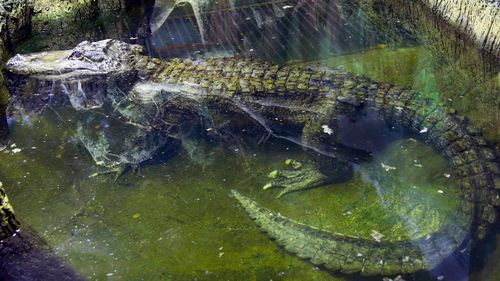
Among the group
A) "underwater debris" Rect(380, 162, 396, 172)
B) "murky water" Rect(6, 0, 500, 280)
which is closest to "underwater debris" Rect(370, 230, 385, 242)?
"murky water" Rect(6, 0, 500, 280)

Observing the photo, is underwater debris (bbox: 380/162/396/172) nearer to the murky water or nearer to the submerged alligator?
the murky water

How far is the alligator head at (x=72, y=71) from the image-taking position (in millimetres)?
5281

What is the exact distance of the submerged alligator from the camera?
3141 mm

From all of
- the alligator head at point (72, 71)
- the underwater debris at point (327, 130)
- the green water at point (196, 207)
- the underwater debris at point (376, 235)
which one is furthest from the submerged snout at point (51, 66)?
the underwater debris at point (376, 235)

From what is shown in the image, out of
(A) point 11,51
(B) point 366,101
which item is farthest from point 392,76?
(A) point 11,51

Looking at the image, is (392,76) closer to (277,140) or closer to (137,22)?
(277,140)

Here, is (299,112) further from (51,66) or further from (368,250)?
(51,66)

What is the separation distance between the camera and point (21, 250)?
11.0ft

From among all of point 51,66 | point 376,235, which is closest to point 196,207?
point 376,235

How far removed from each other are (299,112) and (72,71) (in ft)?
8.66

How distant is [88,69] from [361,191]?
10.8 ft

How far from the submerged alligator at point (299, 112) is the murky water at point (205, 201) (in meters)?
0.12

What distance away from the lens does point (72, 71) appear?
552cm

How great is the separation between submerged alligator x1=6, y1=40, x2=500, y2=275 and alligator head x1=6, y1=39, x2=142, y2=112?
0.04 ft
